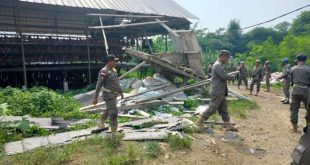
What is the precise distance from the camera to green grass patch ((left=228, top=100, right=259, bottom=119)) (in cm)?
1004

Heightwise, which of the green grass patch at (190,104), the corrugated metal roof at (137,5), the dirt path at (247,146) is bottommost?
the dirt path at (247,146)

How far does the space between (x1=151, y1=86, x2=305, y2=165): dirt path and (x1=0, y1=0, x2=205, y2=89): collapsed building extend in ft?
16.7

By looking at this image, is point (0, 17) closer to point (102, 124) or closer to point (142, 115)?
point (142, 115)

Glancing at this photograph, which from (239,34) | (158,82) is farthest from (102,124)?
(239,34)

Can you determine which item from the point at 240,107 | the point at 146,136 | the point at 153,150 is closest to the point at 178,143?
the point at 153,150

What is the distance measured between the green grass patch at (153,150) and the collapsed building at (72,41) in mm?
7259

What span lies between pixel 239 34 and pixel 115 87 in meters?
56.5

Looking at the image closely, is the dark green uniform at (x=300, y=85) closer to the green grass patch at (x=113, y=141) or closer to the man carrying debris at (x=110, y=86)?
the man carrying debris at (x=110, y=86)

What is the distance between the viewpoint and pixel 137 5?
752 inches

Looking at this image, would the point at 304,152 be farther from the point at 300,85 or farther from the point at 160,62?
the point at 160,62

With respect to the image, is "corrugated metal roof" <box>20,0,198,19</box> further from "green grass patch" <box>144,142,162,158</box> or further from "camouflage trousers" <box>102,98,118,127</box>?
"green grass patch" <box>144,142,162,158</box>

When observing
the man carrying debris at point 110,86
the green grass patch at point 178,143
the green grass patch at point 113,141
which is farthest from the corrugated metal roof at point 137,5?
the green grass patch at point 178,143

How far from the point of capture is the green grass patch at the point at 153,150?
18.4 feet

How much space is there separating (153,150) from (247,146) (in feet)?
7.73
